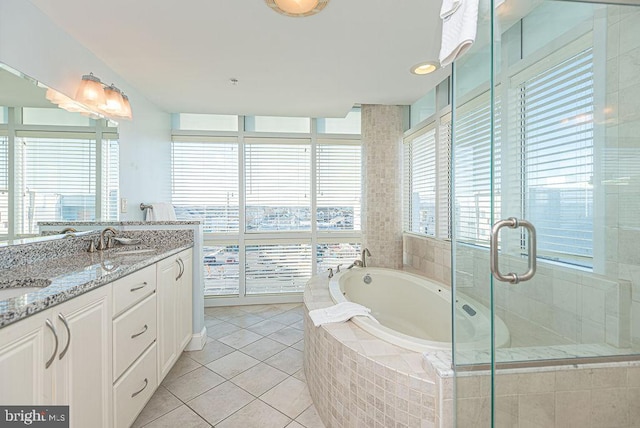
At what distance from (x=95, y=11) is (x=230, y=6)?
30.2 inches

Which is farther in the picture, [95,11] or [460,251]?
[95,11]

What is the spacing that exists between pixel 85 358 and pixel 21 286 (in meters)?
0.45

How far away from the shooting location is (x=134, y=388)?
1.44m

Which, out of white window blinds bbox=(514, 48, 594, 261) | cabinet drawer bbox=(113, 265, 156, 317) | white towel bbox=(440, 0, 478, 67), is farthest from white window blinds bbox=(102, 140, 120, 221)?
white window blinds bbox=(514, 48, 594, 261)

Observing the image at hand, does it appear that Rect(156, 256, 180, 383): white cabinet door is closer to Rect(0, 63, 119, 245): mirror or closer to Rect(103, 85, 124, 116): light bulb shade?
Rect(0, 63, 119, 245): mirror

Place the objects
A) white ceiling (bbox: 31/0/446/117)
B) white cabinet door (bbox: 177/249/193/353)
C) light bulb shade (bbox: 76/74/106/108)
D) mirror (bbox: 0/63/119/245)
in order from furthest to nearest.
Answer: white cabinet door (bbox: 177/249/193/353), light bulb shade (bbox: 76/74/106/108), white ceiling (bbox: 31/0/446/117), mirror (bbox: 0/63/119/245)

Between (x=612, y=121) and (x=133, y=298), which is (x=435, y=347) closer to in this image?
(x=612, y=121)

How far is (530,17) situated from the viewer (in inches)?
48.9

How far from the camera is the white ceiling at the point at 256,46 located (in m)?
1.59

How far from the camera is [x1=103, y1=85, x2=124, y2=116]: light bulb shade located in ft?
6.57

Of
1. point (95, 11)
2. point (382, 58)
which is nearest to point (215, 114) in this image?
point (95, 11)

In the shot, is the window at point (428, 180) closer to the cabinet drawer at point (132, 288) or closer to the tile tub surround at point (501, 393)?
the tile tub surround at point (501, 393)

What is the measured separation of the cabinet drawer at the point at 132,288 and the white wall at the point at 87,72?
1.10m

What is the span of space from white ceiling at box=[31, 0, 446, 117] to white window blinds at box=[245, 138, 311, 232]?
2.45 ft
